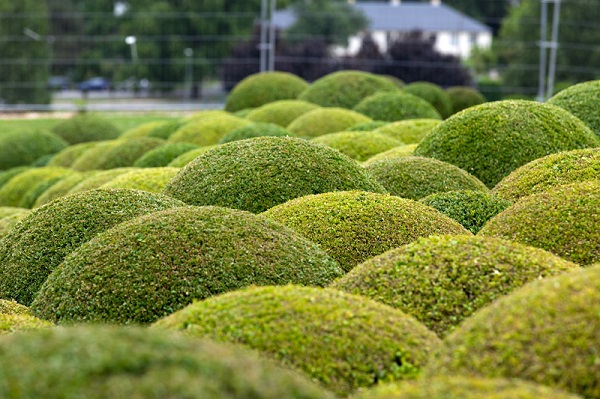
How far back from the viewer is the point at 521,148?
7633 mm

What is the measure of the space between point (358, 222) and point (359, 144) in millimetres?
4066

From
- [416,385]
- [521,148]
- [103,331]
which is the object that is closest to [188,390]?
[103,331]

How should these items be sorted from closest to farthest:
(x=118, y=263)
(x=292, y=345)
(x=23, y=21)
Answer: (x=292, y=345) → (x=118, y=263) → (x=23, y=21)

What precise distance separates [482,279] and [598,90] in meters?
5.44

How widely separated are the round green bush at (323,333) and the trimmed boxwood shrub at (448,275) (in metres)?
0.27

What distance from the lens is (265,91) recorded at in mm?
17141

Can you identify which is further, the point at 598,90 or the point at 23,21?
the point at 23,21

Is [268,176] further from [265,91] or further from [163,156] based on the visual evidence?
[265,91]

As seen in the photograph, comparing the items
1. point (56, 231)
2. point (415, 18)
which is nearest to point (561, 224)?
point (56, 231)

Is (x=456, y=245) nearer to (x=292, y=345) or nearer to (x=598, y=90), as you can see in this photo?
(x=292, y=345)

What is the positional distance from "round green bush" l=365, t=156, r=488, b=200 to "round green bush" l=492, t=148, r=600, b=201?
42cm

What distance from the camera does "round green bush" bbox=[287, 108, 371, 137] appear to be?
475 inches

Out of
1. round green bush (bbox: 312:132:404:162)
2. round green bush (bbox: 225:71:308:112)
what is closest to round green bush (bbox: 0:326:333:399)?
round green bush (bbox: 312:132:404:162)

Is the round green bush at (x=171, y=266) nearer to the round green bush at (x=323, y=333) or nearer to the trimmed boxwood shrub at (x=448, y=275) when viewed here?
the trimmed boxwood shrub at (x=448, y=275)
